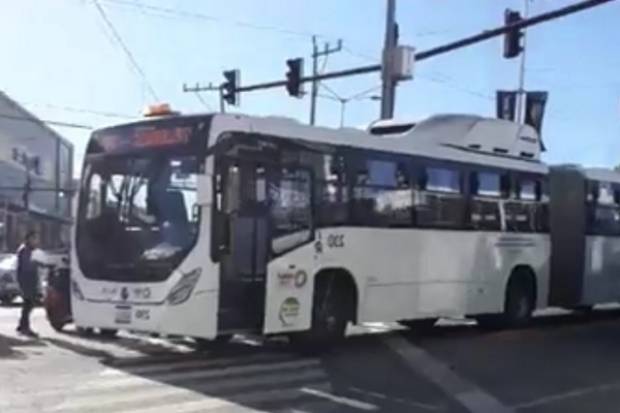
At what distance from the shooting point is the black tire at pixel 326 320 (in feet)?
46.4

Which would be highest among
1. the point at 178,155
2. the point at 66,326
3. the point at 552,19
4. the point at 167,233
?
the point at 552,19

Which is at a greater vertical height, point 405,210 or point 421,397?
point 405,210

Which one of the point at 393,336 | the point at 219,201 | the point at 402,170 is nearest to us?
the point at 219,201

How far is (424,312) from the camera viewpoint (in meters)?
16.3

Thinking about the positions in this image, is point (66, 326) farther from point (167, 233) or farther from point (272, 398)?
point (272, 398)

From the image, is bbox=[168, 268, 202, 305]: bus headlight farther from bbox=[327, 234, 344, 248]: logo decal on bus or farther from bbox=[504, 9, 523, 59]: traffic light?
bbox=[504, 9, 523, 59]: traffic light

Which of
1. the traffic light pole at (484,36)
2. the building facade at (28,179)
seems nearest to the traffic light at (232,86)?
the traffic light pole at (484,36)

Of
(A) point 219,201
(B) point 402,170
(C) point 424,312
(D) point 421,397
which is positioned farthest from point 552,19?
(D) point 421,397

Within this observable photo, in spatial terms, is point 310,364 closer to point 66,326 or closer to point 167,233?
point 167,233

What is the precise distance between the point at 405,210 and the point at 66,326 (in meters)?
6.36

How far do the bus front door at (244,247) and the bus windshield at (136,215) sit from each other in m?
0.56

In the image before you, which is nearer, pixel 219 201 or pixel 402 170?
pixel 219 201

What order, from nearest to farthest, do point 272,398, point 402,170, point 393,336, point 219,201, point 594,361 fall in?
point 272,398, point 219,201, point 594,361, point 402,170, point 393,336

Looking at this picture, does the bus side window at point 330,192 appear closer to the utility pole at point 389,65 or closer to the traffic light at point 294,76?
the utility pole at point 389,65
